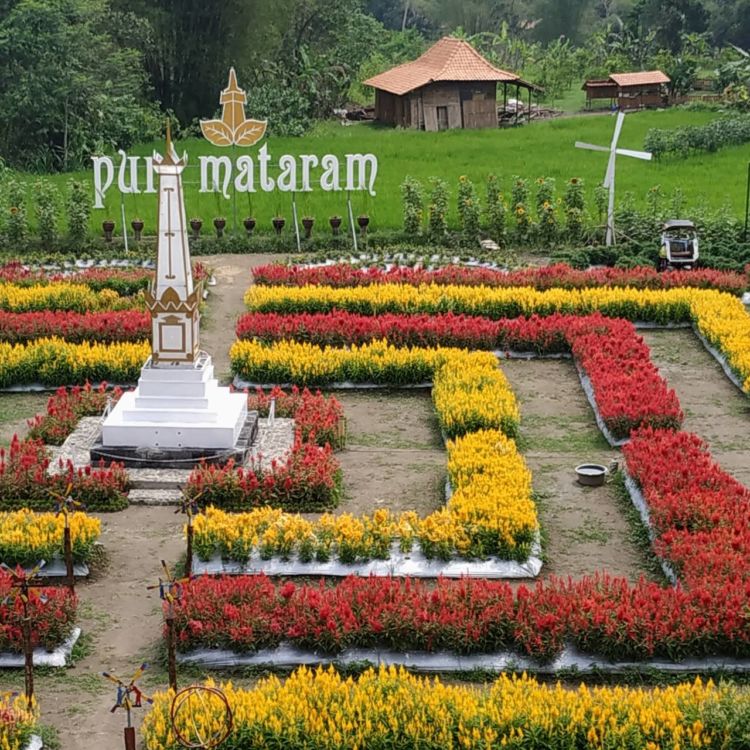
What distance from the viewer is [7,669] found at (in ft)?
37.5

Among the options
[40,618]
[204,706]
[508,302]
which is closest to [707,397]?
[508,302]

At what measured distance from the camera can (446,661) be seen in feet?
37.6

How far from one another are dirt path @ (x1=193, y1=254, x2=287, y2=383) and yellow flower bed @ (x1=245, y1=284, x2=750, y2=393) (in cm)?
67

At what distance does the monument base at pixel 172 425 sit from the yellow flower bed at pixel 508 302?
19.7 ft

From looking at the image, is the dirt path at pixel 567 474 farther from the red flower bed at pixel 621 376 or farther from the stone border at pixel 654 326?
the stone border at pixel 654 326

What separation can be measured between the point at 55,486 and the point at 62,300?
7698 mm

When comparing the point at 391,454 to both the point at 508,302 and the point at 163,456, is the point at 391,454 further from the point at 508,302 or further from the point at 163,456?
the point at 508,302

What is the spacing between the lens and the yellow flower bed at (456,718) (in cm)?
970

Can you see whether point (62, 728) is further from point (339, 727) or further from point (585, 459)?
point (585, 459)

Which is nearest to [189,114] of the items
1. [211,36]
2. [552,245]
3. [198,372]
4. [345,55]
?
[211,36]

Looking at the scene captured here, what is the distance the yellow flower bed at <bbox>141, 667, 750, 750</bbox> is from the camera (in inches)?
382

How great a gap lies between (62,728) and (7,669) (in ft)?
3.62

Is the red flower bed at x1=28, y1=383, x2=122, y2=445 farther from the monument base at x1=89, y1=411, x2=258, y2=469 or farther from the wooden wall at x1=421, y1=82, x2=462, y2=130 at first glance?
the wooden wall at x1=421, y1=82, x2=462, y2=130

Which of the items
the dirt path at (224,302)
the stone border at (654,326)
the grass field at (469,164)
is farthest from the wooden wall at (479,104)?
the stone border at (654,326)
